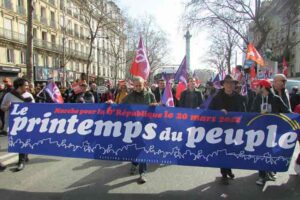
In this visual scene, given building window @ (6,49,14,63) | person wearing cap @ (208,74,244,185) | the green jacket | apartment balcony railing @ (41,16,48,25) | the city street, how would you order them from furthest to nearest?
apartment balcony railing @ (41,16,48,25) → building window @ (6,49,14,63) → the green jacket → person wearing cap @ (208,74,244,185) → the city street

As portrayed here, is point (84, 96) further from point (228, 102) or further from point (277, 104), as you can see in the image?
point (277, 104)

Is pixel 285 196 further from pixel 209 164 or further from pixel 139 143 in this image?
pixel 139 143

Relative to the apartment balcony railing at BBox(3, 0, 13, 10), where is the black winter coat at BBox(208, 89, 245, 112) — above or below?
below

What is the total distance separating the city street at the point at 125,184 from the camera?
197 inches

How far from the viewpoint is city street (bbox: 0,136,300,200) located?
5.01m

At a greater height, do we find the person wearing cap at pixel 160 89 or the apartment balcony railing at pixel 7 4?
the apartment balcony railing at pixel 7 4

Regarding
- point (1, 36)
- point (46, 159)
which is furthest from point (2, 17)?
point (46, 159)

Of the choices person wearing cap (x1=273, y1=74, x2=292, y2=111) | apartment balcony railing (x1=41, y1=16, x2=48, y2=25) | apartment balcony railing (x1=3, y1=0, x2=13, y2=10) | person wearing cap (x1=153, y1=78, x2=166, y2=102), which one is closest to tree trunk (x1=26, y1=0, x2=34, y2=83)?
person wearing cap (x1=153, y1=78, x2=166, y2=102)

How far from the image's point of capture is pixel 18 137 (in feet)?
18.4

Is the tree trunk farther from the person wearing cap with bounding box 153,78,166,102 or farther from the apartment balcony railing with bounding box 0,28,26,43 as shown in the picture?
the apartment balcony railing with bounding box 0,28,26,43

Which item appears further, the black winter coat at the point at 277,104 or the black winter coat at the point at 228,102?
the black winter coat at the point at 228,102

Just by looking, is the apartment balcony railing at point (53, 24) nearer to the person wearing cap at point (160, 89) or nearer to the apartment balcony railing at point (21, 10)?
the apartment balcony railing at point (21, 10)

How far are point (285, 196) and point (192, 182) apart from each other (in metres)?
1.42

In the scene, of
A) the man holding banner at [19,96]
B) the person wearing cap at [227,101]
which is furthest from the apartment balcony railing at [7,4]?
the person wearing cap at [227,101]
